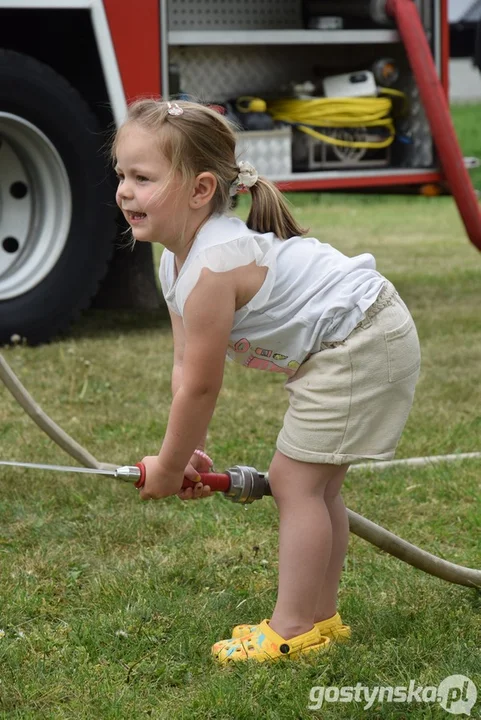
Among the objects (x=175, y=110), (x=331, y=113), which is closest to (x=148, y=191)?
(x=175, y=110)

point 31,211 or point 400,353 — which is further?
point 31,211

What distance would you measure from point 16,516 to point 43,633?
2.53 feet

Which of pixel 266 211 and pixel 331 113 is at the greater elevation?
pixel 266 211

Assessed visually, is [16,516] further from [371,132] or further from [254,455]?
[371,132]

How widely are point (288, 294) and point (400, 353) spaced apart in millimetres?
260

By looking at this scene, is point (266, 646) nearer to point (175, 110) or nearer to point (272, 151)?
point (175, 110)

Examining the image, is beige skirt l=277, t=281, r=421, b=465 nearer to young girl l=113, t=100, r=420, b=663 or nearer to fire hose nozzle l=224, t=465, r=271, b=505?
young girl l=113, t=100, r=420, b=663

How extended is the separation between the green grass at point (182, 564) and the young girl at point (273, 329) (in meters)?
0.17

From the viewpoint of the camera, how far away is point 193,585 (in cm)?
287

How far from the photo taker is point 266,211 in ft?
8.14

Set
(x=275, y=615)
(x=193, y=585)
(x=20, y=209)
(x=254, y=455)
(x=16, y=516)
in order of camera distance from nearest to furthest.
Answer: (x=275, y=615)
(x=193, y=585)
(x=16, y=516)
(x=254, y=455)
(x=20, y=209)

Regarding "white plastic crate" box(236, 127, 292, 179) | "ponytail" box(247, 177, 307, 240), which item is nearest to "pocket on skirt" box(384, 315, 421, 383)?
"ponytail" box(247, 177, 307, 240)

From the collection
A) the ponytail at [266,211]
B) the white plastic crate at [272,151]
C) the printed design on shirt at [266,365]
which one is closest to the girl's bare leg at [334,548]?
the printed design on shirt at [266,365]

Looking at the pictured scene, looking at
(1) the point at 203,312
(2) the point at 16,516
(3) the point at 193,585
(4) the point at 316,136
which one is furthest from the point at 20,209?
(1) the point at 203,312
